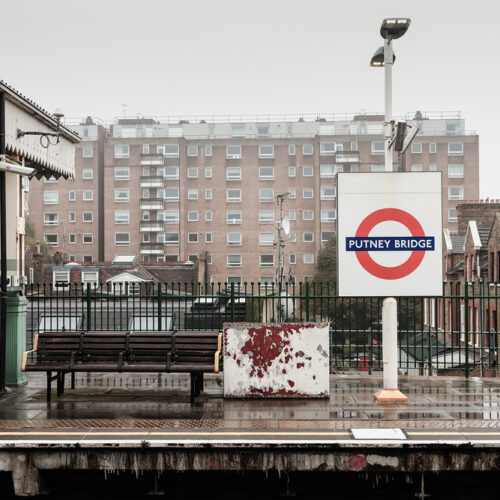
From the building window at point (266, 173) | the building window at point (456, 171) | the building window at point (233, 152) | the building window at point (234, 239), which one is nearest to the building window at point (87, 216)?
the building window at point (234, 239)

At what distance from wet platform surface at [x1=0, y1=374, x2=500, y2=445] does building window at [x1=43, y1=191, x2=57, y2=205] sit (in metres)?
76.4

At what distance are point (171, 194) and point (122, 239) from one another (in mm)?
9120

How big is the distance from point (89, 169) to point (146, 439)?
262 feet

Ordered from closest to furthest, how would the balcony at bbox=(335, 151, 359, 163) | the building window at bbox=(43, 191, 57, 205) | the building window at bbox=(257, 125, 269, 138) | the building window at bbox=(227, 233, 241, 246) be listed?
the balcony at bbox=(335, 151, 359, 163) → the building window at bbox=(227, 233, 241, 246) → the building window at bbox=(43, 191, 57, 205) → the building window at bbox=(257, 125, 269, 138)

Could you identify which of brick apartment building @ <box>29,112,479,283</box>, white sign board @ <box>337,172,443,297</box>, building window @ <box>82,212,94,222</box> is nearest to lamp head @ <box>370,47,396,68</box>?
white sign board @ <box>337,172,443,297</box>

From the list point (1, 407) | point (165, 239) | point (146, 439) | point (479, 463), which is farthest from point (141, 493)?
point (165, 239)

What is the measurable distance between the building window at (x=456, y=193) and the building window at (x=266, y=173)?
24054 millimetres

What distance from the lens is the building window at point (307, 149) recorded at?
270 ft

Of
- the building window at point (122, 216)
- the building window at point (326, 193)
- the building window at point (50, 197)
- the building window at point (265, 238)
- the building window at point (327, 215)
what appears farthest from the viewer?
the building window at point (50, 197)

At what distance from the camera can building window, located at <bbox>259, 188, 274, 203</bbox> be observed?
269 ft

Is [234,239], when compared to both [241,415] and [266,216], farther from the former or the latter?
[241,415]

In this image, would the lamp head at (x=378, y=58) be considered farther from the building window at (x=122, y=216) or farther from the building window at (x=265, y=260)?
the building window at (x=122, y=216)

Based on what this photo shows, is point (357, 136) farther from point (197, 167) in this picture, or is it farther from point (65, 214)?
point (65, 214)

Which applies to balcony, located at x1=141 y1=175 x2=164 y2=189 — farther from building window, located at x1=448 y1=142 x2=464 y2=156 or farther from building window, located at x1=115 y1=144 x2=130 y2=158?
building window, located at x1=448 y1=142 x2=464 y2=156
